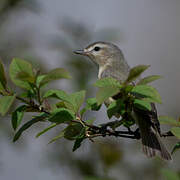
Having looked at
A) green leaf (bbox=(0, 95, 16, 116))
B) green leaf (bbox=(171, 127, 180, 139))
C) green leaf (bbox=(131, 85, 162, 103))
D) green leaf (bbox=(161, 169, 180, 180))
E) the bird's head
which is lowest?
the bird's head

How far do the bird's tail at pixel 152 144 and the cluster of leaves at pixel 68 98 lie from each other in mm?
503

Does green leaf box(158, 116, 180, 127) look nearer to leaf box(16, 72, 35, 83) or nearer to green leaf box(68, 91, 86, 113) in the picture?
green leaf box(68, 91, 86, 113)

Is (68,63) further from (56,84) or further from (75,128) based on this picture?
(75,128)

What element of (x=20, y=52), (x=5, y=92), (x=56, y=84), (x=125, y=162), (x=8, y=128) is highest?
(x=5, y=92)

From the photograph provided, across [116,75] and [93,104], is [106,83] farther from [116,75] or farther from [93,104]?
[116,75]

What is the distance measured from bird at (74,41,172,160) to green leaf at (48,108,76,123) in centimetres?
56

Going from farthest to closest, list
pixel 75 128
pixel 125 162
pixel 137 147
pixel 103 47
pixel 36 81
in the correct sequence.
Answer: pixel 103 47, pixel 137 147, pixel 125 162, pixel 75 128, pixel 36 81

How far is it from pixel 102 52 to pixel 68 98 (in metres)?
2.76

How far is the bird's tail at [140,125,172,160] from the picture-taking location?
2.83m

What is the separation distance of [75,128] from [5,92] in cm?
52

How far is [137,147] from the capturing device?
13.7 ft

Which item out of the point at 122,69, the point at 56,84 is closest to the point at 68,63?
the point at 56,84

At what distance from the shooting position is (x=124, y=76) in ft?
11.6

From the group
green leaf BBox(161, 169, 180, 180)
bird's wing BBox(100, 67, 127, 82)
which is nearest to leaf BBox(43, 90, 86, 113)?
green leaf BBox(161, 169, 180, 180)
